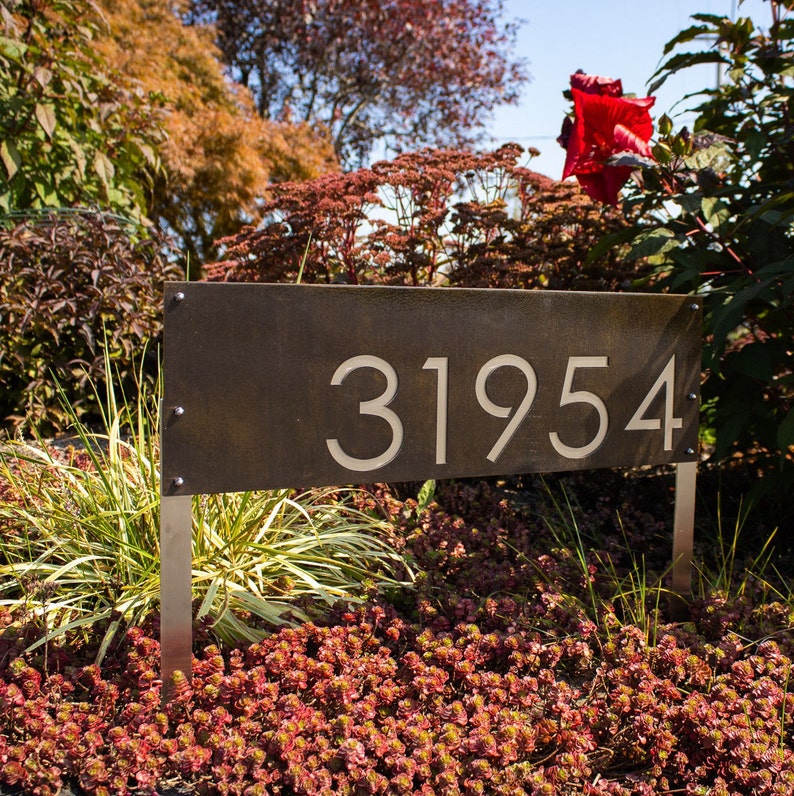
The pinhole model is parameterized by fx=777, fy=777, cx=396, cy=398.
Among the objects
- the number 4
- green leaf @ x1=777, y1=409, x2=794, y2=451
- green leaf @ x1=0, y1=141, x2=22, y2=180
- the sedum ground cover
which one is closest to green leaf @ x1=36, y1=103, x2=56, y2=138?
green leaf @ x1=0, y1=141, x2=22, y2=180

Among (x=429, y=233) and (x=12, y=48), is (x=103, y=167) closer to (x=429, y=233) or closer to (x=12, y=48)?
(x=12, y=48)

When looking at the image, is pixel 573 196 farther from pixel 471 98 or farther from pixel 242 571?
pixel 471 98

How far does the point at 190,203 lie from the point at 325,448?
715 cm

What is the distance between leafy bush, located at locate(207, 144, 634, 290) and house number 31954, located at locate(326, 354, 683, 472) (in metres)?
1.29

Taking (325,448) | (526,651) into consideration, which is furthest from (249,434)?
Answer: (526,651)

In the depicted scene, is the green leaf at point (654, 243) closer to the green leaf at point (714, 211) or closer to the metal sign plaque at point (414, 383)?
the green leaf at point (714, 211)

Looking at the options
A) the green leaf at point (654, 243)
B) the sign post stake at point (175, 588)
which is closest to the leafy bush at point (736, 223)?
the green leaf at point (654, 243)

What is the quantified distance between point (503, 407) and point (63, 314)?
104 inches

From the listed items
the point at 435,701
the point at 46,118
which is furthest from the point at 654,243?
the point at 46,118

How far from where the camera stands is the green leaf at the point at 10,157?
4.26 meters

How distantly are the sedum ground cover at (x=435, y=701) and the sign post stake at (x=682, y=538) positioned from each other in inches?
2.2

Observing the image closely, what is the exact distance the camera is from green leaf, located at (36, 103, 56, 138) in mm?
4262

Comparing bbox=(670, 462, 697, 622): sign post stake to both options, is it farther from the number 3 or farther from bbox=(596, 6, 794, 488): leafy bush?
the number 3

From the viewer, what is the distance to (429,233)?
3.70 metres
